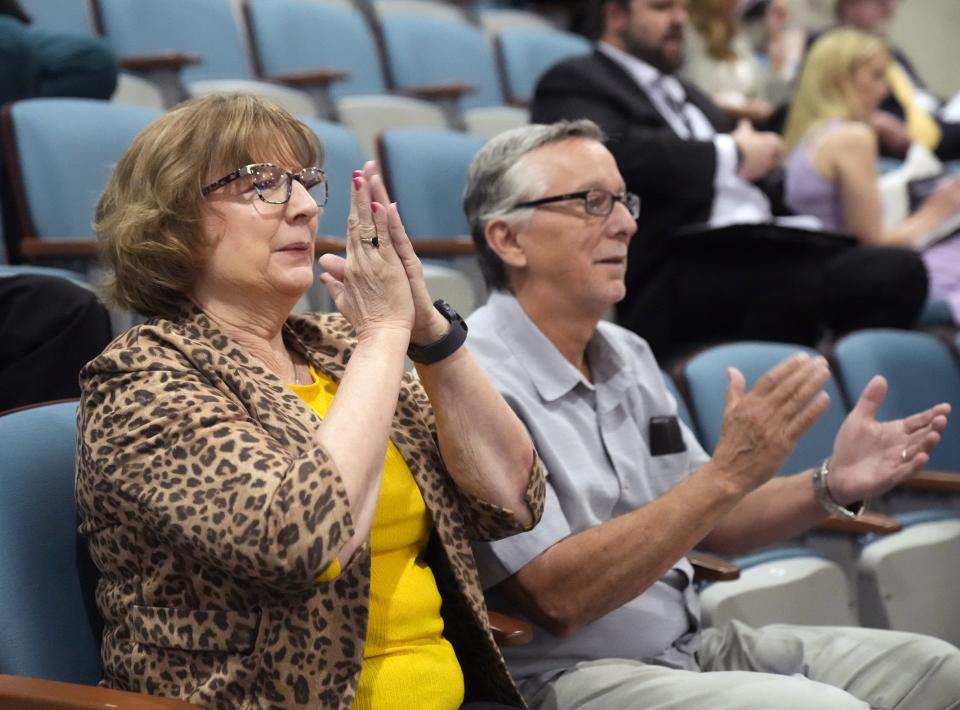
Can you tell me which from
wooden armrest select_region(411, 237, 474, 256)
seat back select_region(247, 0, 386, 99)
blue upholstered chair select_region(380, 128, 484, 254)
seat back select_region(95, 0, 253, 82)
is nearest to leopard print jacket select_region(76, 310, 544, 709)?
wooden armrest select_region(411, 237, 474, 256)

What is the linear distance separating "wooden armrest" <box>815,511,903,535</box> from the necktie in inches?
90.7

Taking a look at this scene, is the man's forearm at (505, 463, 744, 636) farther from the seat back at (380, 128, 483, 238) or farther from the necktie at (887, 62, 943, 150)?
the necktie at (887, 62, 943, 150)

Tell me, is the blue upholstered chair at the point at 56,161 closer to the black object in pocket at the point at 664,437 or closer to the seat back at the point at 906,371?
the black object in pocket at the point at 664,437

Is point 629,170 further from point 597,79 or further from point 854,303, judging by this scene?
point 854,303

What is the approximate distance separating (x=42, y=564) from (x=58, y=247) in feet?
2.59

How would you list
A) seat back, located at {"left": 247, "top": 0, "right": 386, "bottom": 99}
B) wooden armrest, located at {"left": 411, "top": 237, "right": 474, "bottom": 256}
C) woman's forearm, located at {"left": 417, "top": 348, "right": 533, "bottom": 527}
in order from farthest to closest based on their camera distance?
seat back, located at {"left": 247, "top": 0, "right": 386, "bottom": 99}, wooden armrest, located at {"left": 411, "top": 237, "right": 474, "bottom": 256}, woman's forearm, located at {"left": 417, "top": 348, "right": 533, "bottom": 527}

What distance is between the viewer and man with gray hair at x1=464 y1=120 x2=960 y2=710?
138 centimetres

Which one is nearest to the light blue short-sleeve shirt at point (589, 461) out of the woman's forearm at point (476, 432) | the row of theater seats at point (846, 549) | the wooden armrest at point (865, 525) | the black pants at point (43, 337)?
the woman's forearm at point (476, 432)

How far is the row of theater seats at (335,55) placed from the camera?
3.10m

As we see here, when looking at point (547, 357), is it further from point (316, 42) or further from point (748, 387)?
point (316, 42)

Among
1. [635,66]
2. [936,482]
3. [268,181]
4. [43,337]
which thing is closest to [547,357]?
[268,181]

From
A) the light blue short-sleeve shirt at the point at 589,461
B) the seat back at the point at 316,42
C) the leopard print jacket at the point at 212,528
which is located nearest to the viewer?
the leopard print jacket at the point at 212,528

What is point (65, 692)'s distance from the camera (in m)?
1.05

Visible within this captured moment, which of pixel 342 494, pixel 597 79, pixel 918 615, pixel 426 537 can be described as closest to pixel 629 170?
pixel 597 79
